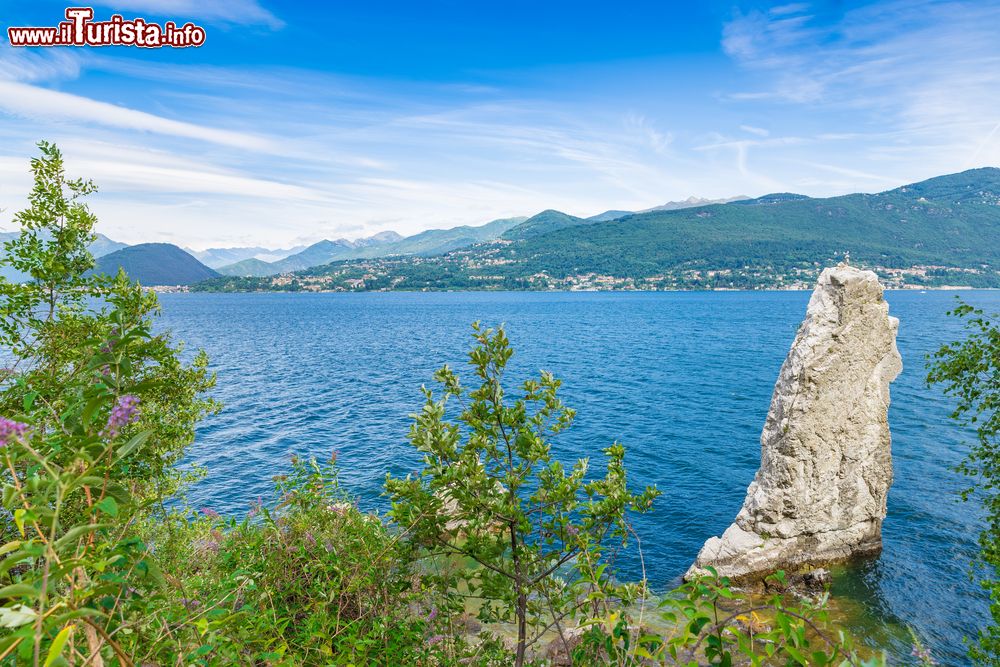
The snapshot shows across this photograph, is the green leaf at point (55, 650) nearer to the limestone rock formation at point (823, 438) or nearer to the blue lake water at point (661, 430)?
the limestone rock formation at point (823, 438)

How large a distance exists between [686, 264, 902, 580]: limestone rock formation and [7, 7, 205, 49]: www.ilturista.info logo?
25.6 meters

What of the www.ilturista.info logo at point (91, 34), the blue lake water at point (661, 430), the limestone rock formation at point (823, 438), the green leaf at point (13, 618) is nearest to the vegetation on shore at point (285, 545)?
the green leaf at point (13, 618)

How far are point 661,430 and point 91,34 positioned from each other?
39.9 m

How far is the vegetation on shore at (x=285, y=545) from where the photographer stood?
280 centimetres

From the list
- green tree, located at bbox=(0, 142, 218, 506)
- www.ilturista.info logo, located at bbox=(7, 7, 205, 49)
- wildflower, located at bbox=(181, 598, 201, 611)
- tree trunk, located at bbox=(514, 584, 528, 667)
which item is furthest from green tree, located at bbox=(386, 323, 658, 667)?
www.ilturista.info logo, located at bbox=(7, 7, 205, 49)

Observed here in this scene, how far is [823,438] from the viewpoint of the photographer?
20.9 m

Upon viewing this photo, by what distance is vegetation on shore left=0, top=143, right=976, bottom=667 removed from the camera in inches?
110

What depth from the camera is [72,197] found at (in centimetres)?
1188

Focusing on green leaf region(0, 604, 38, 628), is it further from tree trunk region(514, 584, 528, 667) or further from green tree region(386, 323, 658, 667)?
tree trunk region(514, 584, 528, 667)

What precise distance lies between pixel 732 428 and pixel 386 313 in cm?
13541

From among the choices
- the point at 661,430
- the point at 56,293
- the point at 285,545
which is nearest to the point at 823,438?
the point at 661,430

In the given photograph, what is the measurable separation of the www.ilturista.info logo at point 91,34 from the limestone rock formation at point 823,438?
25.6 metres

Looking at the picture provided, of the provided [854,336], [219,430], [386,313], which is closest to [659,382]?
Result: [854,336]

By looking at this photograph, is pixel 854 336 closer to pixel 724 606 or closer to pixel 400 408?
pixel 724 606
